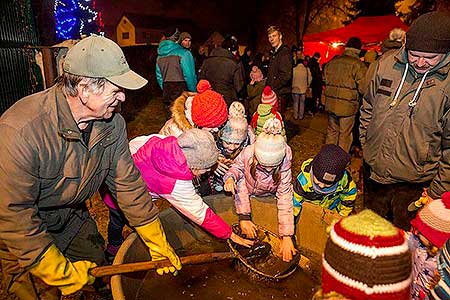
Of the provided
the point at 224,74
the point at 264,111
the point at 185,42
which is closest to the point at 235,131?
the point at 264,111

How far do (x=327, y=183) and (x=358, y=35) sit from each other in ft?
36.4

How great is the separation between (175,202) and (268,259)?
89 centimetres

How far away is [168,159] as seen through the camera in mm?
2463

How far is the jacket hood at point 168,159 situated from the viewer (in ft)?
7.97

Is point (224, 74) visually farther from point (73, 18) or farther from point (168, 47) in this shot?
point (73, 18)

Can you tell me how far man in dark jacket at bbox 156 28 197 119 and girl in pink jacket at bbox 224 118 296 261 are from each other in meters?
2.54

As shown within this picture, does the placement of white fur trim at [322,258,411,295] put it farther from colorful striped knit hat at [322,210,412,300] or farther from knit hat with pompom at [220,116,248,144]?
knit hat with pompom at [220,116,248,144]

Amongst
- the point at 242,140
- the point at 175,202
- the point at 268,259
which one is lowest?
the point at 268,259

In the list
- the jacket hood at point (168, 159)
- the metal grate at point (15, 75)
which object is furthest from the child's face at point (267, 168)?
the metal grate at point (15, 75)

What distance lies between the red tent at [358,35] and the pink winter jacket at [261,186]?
9.95 meters

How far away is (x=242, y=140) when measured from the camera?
324 cm

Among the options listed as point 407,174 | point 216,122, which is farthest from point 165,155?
point 407,174

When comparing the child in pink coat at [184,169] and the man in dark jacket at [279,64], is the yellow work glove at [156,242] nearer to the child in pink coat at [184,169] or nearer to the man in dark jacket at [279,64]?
the child in pink coat at [184,169]

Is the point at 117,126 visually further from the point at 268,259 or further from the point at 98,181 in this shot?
the point at 268,259
